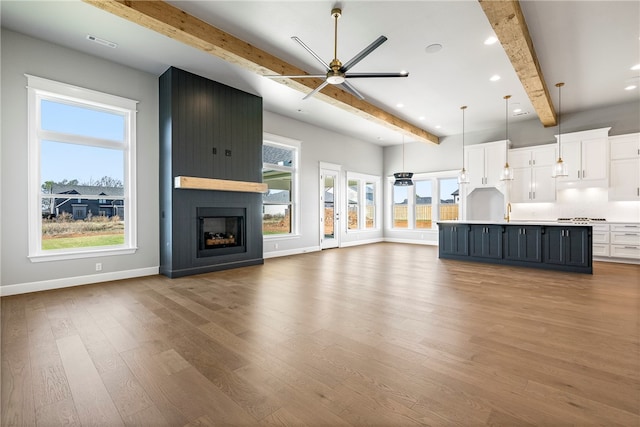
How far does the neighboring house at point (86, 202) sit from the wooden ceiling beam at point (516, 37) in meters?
5.63

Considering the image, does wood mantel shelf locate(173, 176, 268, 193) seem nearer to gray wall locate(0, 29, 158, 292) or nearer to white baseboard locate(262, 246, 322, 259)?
gray wall locate(0, 29, 158, 292)

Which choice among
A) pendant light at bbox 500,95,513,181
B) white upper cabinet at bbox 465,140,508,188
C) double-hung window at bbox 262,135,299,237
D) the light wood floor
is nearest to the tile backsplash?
white upper cabinet at bbox 465,140,508,188

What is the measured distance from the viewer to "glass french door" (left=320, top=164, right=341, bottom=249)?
28.2 ft

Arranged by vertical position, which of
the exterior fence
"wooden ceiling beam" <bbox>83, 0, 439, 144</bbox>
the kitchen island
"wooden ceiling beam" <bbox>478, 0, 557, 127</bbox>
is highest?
"wooden ceiling beam" <bbox>83, 0, 439, 144</bbox>

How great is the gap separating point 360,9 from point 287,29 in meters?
0.97

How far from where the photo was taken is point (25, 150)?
401cm

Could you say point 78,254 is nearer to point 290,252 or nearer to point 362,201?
point 290,252

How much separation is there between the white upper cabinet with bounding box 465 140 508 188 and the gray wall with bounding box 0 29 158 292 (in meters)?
7.70

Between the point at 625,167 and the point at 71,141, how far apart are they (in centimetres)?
1042

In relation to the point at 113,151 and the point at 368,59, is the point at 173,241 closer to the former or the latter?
the point at 113,151

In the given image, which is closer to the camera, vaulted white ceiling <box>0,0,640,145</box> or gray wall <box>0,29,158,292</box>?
vaulted white ceiling <box>0,0,640,145</box>

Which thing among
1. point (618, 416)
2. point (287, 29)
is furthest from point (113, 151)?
point (618, 416)

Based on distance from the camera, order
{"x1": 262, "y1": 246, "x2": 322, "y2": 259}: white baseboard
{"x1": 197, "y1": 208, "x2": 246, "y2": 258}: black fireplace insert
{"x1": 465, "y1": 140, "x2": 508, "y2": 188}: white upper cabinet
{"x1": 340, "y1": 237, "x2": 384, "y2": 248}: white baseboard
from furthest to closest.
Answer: {"x1": 340, "y1": 237, "x2": 384, "y2": 248}: white baseboard, {"x1": 465, "y1": 140, "x2": 508, "y2": 188}: white upper cabinet, {"x1": 262, "y1": 246, "x2": 322, "y2": 259}: white baseboard, {"x1": 197, "y1": 208, "x2": 246, "y2": 258}: black fireplace insert

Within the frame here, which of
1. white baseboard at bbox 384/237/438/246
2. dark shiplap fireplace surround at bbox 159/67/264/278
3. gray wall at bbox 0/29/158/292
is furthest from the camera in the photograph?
white baseboard at bbox 384/237/438/246
